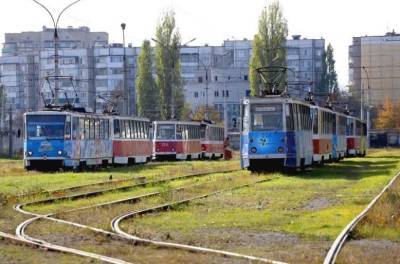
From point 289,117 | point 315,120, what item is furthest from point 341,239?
point 315,120

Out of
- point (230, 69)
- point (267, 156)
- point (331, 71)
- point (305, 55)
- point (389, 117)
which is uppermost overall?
point (305, 55)

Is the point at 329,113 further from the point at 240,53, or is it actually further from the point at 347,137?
the point at 240,53

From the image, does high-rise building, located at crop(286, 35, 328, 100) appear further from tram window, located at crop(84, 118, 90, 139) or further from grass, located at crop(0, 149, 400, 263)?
grass, located at crop(0, 149, 400, 263)

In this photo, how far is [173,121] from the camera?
184 feet

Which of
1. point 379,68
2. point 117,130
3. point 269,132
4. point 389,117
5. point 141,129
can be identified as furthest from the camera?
point 379,68

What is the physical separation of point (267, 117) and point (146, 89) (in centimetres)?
6150

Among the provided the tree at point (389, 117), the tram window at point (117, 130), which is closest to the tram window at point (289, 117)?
the tram window at point (117, 130)

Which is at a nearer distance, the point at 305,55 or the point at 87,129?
the point at 87,129

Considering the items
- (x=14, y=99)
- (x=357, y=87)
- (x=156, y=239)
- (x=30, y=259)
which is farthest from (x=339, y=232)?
(x=14, y=99)

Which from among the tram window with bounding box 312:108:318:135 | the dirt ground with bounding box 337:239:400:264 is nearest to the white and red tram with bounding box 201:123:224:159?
the tram window with bounding box 312:108:318:135

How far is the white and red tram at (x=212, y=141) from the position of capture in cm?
6406

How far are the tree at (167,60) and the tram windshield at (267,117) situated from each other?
5428cm

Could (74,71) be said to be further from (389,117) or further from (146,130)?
(146,130)

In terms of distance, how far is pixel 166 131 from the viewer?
2205 inches
